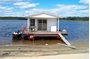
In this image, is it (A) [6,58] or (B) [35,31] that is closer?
(A) [6,58]

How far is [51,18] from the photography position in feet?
55.4

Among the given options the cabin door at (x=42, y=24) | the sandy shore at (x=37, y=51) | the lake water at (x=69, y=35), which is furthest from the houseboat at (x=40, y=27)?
the sandy shore at (x=37, y=51)

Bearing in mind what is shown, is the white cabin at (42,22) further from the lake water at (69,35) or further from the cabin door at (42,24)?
the lake water at (69,35)

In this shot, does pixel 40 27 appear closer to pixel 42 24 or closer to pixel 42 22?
pixel 42 24

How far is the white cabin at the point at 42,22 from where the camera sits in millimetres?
16623

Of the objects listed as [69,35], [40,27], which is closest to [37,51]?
Result: [40,27]

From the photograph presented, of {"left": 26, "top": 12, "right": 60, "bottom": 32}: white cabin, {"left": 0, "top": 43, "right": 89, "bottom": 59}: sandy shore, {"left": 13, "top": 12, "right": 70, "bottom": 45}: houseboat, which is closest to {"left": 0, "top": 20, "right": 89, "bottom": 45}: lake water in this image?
{"left": 13, "top": 12, "right": 70, "bottom": 45}: houseboat

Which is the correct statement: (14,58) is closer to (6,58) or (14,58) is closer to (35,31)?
(6,58)

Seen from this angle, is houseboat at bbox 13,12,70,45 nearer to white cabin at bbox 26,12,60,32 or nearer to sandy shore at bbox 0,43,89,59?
white cabin at bbox 26,12,60,32

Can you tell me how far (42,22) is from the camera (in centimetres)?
1717

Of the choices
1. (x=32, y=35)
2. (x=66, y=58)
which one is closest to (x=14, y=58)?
(x=66, y=58)

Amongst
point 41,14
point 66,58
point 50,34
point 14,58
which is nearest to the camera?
point 66,58

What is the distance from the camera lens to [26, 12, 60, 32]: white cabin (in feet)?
54.5

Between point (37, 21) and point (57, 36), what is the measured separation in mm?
2705
